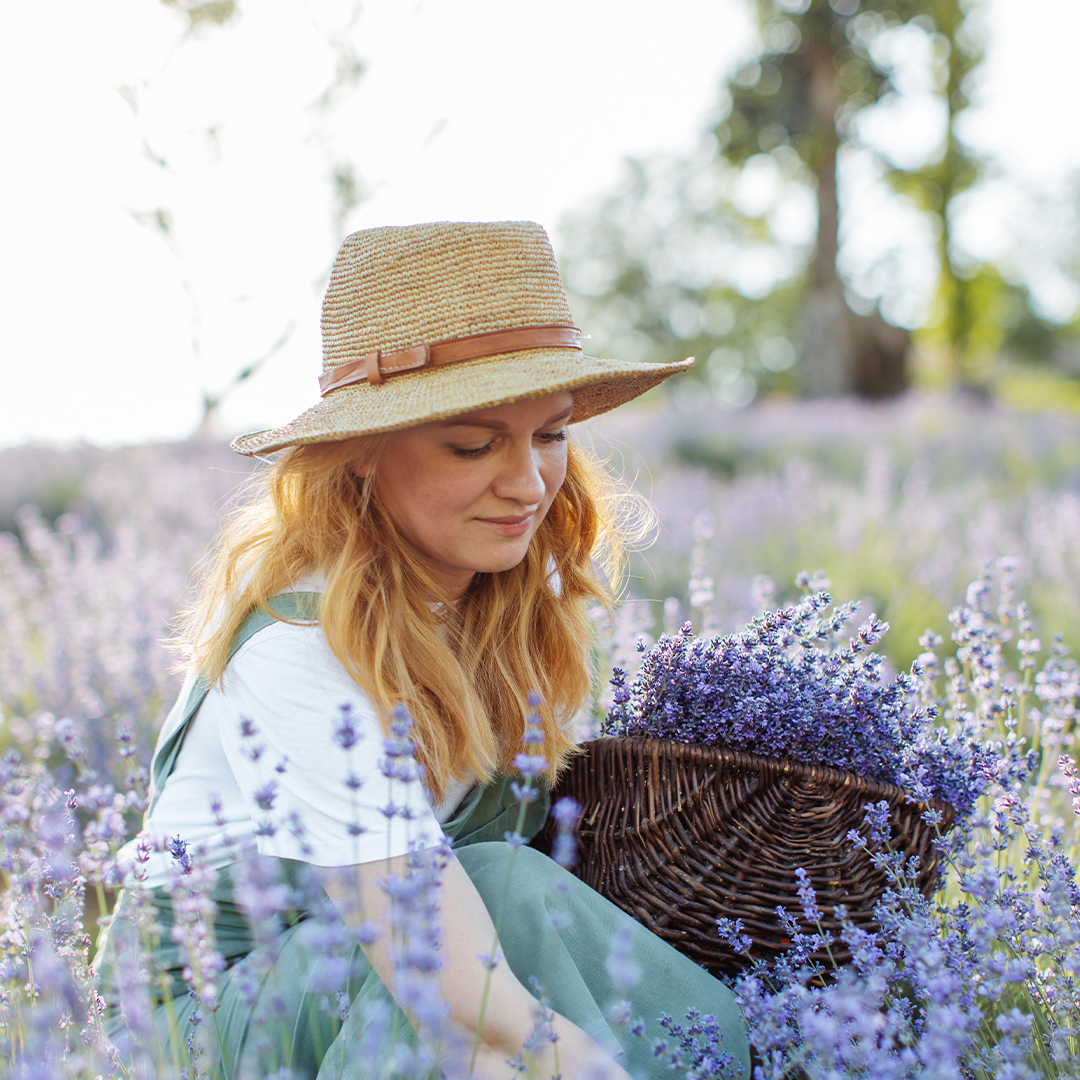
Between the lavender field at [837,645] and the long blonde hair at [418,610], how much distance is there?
251mm

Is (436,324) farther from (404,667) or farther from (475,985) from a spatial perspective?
(475,985)

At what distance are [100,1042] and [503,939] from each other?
0.60 meters

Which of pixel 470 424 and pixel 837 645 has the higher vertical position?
pixel 470 424

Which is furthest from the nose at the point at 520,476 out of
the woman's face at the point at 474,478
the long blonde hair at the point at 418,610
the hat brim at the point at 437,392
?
the long blonde hair at the point at 418,610

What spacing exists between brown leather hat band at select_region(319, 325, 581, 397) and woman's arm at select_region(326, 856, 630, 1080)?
2.72 feet

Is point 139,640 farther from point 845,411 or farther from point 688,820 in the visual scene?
point 845,411

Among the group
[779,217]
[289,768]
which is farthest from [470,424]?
[779,217]

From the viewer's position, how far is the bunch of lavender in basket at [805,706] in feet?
5.49

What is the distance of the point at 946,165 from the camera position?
1773 centimetres

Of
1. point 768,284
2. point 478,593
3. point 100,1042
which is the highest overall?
point 768,284

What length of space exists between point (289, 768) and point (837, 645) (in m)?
1.38

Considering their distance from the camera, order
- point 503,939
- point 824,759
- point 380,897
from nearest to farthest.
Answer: point 380,897, point 503,939, point 824,759

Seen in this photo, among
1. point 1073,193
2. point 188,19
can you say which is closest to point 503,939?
point 188,19

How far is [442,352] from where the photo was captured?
162cm
